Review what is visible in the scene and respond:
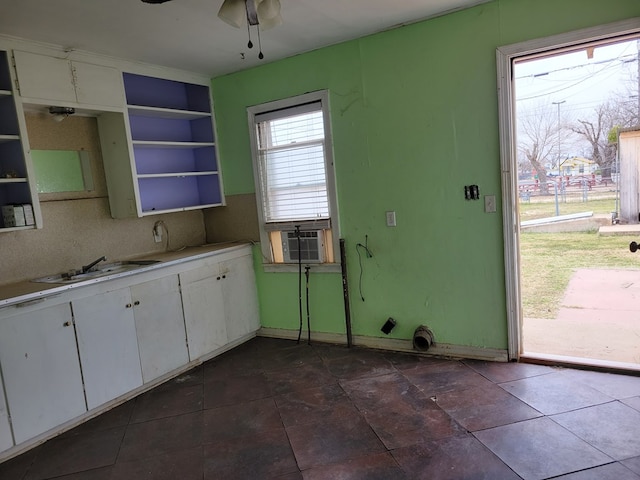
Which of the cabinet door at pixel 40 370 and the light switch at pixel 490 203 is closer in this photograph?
the cabinet door at pixel 40 370

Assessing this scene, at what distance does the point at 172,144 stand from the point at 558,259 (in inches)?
196

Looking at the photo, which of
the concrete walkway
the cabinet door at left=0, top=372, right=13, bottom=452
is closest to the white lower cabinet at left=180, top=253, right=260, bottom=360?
the cabinet door at left=0, top=372, right=13, bottom=452

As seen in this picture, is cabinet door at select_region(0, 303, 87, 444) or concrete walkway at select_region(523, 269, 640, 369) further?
concrete walkway at select_region(523, 269, 640, 369)

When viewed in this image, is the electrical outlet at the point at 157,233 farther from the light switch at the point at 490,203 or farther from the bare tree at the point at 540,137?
the bare tree at the point at 540,137

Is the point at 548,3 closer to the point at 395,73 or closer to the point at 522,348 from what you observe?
the point at 395,73

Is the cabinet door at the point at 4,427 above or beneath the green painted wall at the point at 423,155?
beneath

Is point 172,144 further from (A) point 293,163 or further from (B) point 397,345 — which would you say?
(B) point 397,345

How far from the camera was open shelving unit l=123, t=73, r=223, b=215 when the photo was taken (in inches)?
149

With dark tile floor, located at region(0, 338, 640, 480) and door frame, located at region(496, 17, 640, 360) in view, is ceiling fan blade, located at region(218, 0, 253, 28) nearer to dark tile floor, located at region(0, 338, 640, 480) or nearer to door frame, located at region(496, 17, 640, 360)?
door frame, located at region(496, 17, 640, 360)

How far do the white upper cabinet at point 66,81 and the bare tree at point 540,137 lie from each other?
3.68 m

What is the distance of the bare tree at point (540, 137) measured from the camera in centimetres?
424

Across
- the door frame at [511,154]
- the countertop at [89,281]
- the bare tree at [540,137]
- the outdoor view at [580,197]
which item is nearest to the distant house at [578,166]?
the outdoor view at [580,197]

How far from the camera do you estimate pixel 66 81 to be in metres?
3.03

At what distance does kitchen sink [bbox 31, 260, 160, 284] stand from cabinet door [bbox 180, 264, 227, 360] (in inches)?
14.7
